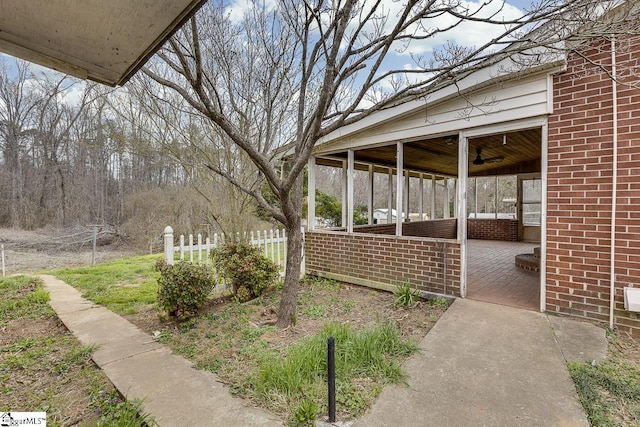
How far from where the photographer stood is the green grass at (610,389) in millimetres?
2105

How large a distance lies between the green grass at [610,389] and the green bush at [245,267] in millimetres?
4115

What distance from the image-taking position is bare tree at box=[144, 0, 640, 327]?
10.6ft

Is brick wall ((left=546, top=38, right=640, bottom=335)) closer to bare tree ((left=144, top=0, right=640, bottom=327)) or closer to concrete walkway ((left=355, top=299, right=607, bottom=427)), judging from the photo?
concrete walkway ((left=355, top=299, right=607, bottom=427))

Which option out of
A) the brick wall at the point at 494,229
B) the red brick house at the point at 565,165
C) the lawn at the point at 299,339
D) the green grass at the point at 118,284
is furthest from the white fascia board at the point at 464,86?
the brick wall at the point at 494,229

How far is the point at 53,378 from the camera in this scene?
311cm

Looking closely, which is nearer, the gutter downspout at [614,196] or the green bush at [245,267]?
the gutter downspout at [614,196]

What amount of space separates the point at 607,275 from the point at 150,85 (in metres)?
7.62

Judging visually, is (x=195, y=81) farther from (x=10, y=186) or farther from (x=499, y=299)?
(x=10, y=186)

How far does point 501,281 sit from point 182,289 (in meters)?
5.35

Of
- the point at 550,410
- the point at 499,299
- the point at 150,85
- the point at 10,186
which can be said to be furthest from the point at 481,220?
the point at 10,186

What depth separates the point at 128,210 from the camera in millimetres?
16516

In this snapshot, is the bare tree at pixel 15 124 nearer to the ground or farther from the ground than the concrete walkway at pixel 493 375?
farther from the ground

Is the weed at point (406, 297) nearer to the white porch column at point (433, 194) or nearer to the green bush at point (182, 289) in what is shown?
the green bush at point (182, 289)

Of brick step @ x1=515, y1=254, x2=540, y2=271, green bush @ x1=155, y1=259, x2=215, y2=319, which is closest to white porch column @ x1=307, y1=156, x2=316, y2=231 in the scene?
green bush @ x1=155, y1=259, x2=215, y2=319
